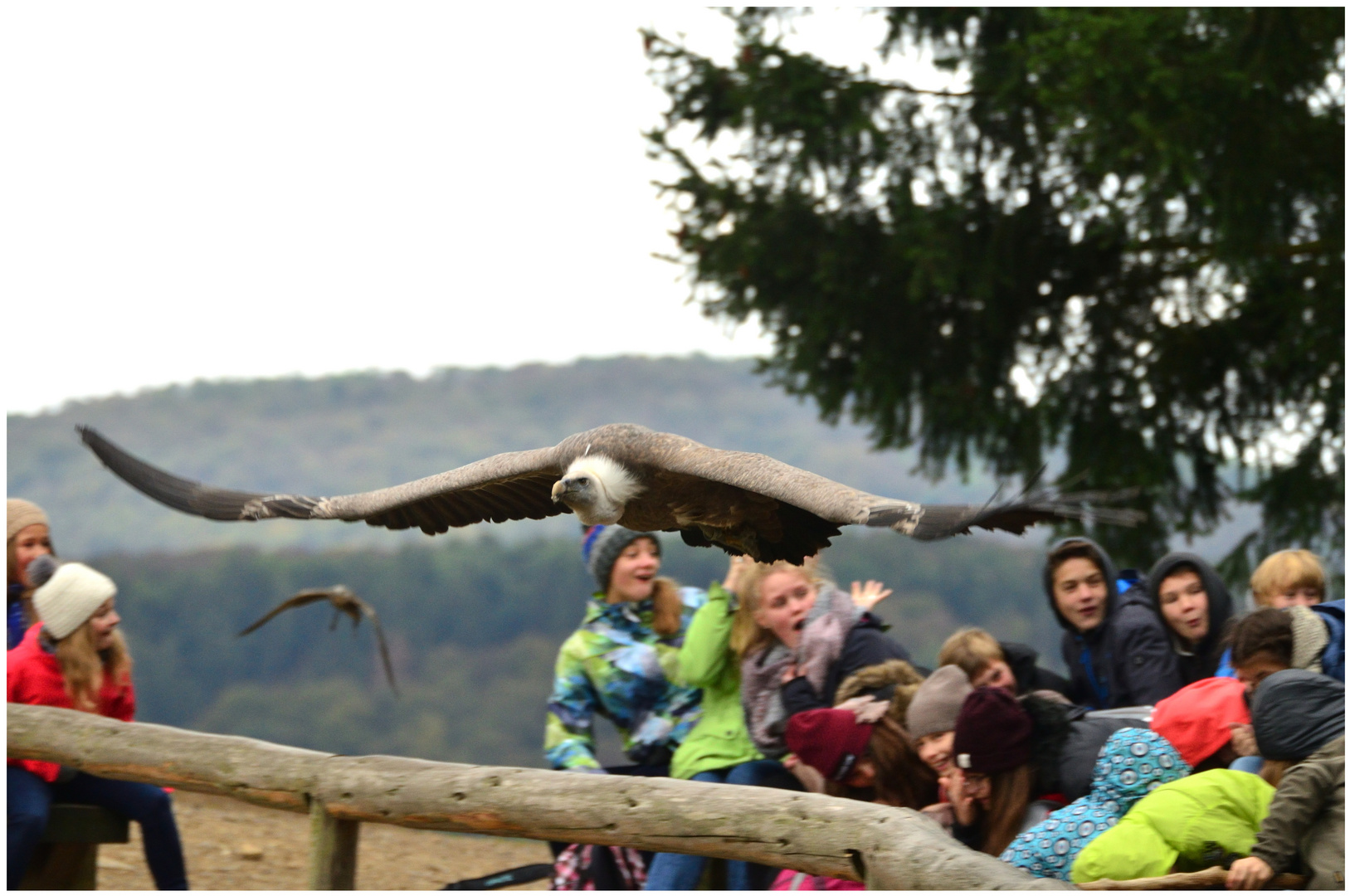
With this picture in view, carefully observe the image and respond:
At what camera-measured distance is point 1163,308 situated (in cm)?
892

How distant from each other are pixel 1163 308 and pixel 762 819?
6.40m

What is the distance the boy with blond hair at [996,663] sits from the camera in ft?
13.9

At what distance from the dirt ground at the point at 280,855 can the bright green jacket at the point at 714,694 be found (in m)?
1.95

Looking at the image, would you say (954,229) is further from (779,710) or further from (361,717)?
(361,717)

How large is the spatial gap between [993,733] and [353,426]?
61.0 meters

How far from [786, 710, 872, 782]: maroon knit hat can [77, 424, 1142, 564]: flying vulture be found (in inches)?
24.2

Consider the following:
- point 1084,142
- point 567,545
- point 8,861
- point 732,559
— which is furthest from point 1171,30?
point 567,545

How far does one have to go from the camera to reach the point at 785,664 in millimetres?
4598

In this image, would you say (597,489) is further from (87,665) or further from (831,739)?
(87,665)

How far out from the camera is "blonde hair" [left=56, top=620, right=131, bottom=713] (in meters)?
5.11

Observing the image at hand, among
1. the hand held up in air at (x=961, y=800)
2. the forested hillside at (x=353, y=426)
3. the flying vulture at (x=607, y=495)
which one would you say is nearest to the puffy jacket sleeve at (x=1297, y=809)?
the hand held up in air at (x=961, y=800)

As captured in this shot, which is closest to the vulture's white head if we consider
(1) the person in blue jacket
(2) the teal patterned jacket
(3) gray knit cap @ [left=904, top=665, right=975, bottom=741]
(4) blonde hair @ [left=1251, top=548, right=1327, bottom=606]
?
(2) the teal patterned jacket

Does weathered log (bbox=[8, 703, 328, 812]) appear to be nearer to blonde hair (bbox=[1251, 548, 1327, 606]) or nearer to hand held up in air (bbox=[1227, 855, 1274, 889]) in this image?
hand held up in air (bbox=[1227, 855, 1274, 889])

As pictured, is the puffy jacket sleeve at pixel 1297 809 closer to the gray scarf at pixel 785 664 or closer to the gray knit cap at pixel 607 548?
the gray scarf at pixel 785 664
